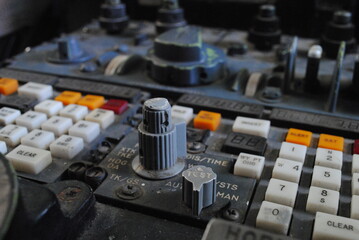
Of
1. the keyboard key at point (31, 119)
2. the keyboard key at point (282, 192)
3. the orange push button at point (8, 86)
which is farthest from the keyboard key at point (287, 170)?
the orange push button at point (8, 86)

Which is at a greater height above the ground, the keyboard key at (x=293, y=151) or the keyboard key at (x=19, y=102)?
the keyboard key at (x=19, y=102)

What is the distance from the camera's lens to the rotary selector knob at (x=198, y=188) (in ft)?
1.69

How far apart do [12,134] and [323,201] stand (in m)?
0.48

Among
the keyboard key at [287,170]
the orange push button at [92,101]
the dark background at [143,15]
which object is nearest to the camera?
the keyboard key at [287,170]

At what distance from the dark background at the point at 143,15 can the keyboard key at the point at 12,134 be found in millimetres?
508

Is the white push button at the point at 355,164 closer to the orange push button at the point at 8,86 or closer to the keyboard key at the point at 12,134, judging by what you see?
the keyboard key at the point at 12,134

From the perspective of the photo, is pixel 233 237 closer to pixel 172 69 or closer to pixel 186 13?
pixel 172 69

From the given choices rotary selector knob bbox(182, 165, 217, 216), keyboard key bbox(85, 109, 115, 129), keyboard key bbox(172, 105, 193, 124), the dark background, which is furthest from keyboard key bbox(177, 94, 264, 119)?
the dark background

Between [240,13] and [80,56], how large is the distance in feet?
1.80

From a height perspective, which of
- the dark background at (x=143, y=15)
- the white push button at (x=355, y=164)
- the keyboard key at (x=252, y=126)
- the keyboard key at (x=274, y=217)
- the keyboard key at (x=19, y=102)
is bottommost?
the keyboard key at (x=274, y=217)

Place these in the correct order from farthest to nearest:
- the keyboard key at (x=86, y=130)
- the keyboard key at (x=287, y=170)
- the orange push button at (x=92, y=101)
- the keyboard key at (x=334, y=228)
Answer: the orange push button at (x=92, y=101), the keyboard key at (x=86, y=130), the keyboard key at (x=287, y=170), the keyboard key at (x=334, y=228)

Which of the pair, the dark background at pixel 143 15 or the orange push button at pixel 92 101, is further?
the dark background at pixel 143 15

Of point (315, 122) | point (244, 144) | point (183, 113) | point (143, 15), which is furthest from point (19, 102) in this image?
point (143, 15)

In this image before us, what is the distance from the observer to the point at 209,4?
1.31m
